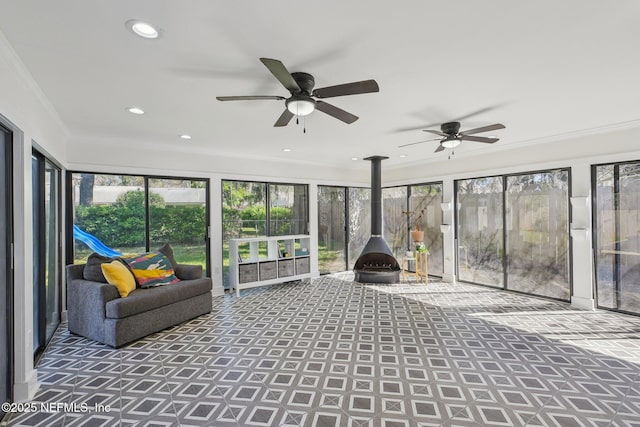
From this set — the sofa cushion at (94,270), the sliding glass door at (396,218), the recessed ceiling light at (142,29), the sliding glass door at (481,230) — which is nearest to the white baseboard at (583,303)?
the sliding glass door at (481,230)

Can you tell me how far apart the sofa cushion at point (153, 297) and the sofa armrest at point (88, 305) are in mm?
107

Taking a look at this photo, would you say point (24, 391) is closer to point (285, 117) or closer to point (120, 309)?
point (120, 309)

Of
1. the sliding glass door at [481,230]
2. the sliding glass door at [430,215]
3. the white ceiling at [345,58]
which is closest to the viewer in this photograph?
the white ceiling at [345,58]

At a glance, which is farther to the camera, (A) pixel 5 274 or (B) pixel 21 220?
(B) pixel 21 220

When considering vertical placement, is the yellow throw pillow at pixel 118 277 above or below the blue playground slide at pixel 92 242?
below

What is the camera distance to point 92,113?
3.43 m

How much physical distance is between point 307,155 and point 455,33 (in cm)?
416

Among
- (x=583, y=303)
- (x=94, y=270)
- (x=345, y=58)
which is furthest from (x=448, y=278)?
(x=94, y=270)

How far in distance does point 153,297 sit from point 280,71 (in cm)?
290

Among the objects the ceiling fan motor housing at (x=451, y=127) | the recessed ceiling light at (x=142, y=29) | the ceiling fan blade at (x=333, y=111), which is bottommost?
the ceiling fan blade at (x=333, y=111)

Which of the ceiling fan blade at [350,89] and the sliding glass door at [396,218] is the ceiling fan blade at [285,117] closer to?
the ceiling fan blade at [350,89]

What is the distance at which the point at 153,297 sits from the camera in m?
3.49

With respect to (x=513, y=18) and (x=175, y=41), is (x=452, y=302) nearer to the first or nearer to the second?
(x=513, y=18)

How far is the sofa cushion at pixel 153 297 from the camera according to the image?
3.18 metres
